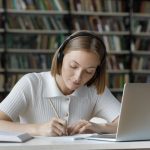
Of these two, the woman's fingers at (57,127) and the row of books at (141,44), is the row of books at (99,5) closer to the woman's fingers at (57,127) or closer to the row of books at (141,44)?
the row of books at (141,44)

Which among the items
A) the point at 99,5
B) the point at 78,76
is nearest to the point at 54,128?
the point at 78,76

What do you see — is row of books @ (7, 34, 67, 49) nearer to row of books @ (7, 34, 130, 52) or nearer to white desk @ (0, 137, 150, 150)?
row of books @ (7, 34, 130, 52)

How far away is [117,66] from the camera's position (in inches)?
207

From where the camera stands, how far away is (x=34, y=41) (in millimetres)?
5082

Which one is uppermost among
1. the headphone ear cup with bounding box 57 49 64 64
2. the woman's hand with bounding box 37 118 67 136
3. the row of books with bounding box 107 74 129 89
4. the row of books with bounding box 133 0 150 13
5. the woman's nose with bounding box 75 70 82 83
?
the row of books with bounding box 133 0 150 13

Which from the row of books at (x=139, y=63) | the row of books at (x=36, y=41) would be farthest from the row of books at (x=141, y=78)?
the row of books at (x=36, y=41)

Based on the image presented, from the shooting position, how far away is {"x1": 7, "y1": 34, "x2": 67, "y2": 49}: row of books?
5.03m

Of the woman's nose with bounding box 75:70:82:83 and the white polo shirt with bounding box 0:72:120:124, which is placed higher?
the woman's nose with bounding box 75:70:82:83

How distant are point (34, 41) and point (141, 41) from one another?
1370 millimetres

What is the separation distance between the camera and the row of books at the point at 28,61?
5.04m

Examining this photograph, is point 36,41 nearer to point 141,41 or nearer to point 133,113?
point 141,41

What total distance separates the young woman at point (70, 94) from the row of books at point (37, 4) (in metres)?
2.99

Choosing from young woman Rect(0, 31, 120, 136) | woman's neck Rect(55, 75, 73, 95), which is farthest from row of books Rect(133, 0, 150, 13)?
woman's neck Rect(55, 75, 73, 95)

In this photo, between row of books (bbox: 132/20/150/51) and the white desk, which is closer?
the white desk
